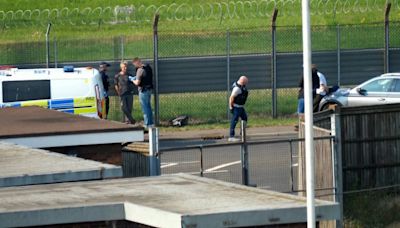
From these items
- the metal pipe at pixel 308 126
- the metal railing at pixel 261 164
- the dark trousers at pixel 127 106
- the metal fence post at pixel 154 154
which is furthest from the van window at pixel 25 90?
the metal pipe at pixel 308 126

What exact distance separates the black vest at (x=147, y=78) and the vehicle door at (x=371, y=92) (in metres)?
4.89

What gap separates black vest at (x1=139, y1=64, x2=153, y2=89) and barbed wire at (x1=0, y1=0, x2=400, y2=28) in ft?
49.1

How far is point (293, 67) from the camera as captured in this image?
32.2 metres

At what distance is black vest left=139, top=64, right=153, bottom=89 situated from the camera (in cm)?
2952

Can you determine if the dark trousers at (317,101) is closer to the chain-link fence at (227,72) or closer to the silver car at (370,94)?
the silver car at (370,94)

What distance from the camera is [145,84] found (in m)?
29.6

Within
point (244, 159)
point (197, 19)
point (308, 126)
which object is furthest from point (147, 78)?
point (308, 126)

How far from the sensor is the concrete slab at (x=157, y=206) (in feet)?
37.4

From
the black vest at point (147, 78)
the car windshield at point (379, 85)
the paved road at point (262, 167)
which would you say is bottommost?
the paved road at point (262, 167)

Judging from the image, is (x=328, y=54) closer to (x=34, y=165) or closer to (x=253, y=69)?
(x=253, y=69)

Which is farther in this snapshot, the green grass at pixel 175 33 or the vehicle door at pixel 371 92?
the green grass at pixel 175 33

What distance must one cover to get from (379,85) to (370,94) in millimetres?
327

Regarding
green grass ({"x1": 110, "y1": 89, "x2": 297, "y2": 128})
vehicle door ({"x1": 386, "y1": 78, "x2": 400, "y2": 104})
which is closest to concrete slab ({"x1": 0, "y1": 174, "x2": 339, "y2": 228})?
vehicle door ({"x1": 386, "y1": 78, "x2": 400, "y2": 104})

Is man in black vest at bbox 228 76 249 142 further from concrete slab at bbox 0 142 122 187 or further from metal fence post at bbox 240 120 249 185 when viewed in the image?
concrete slab at bbox 0 142 122 187
